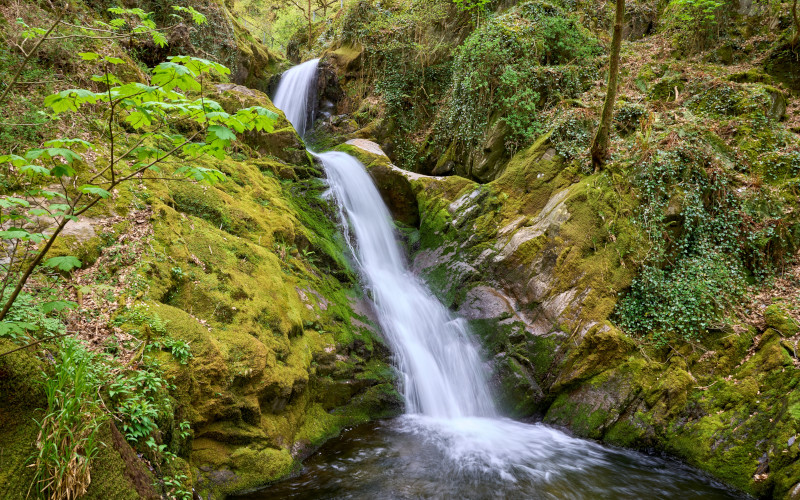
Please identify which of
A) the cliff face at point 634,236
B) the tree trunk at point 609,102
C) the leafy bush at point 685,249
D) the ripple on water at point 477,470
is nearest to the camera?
the ripple on water at point 477,470

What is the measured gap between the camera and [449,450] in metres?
5.75

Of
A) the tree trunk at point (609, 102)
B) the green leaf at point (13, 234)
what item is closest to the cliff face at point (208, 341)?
the green leaf at point (13, 234)

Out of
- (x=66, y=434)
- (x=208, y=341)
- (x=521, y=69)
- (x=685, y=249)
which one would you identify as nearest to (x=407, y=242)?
(x=521, y=69)

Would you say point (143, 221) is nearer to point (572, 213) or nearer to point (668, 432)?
point (572, 213)

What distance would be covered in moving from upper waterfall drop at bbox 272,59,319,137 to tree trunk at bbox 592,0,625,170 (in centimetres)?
1091

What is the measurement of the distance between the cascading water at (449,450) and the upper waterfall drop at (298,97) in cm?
789

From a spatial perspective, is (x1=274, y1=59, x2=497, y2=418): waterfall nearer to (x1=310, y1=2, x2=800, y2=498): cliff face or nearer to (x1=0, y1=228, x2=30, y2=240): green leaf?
(x1=310, y1=2, x2=800, y2=498): cliff face

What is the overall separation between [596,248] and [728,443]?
360cm

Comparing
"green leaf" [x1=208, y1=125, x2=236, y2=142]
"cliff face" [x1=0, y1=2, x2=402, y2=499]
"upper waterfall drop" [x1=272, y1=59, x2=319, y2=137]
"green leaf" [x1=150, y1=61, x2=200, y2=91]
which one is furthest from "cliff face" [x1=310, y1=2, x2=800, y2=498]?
"green leaf" [x1=150, y1=61, x2=200, y2=91]

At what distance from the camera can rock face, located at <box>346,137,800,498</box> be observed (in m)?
5.36

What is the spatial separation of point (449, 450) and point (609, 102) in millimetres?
6955

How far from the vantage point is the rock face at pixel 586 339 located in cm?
536

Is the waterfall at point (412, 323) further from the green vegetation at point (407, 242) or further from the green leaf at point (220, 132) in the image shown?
the green leaf at point (220, 132)

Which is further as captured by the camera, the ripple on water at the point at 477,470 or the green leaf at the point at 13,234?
the ripple on water at the point at 477,470
